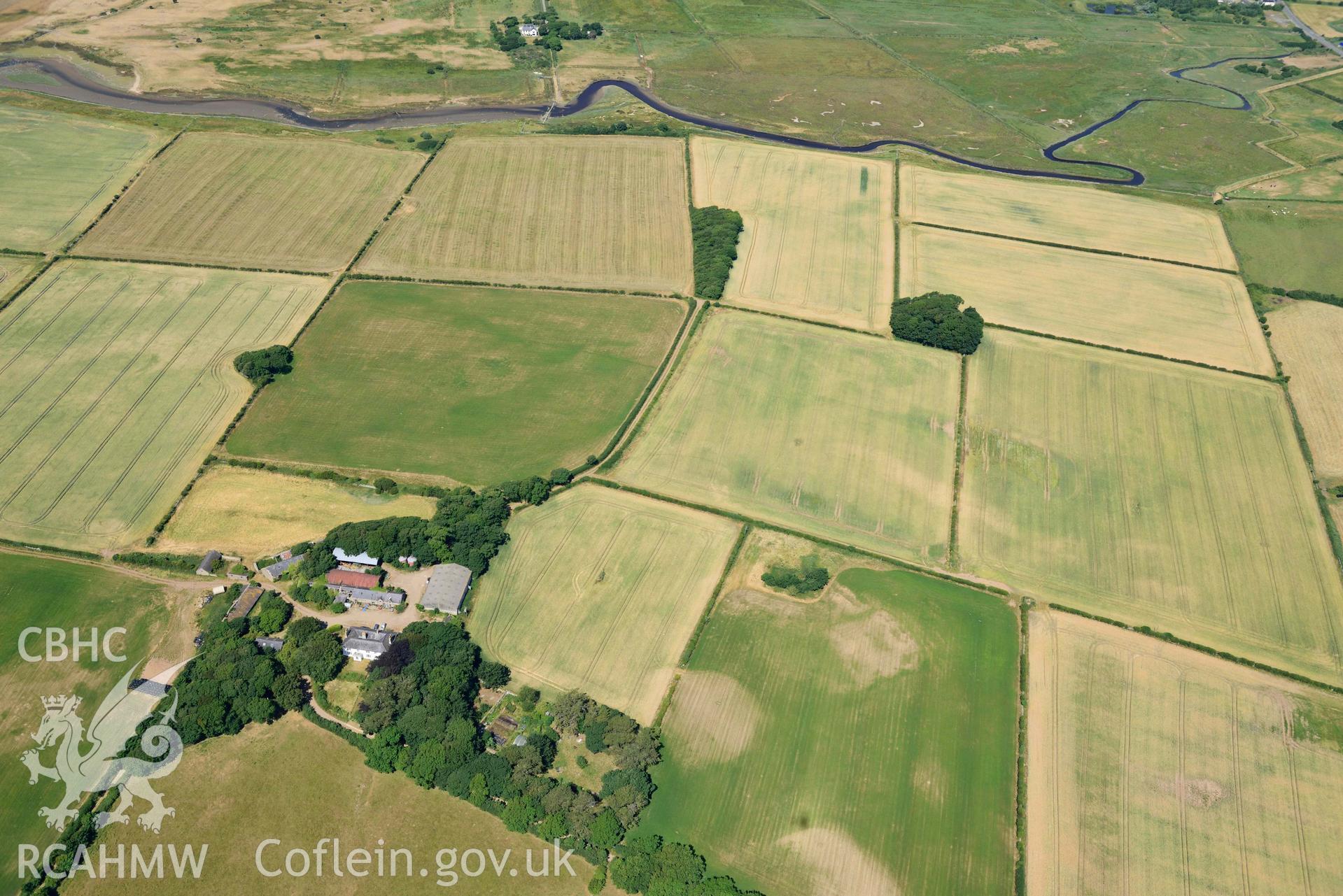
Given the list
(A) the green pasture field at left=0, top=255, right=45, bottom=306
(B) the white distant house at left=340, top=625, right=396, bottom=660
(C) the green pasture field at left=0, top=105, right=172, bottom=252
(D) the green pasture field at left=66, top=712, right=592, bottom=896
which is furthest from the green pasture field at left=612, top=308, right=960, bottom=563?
(C) the green pasture field at left=0, top=105, right=172, bottom=252

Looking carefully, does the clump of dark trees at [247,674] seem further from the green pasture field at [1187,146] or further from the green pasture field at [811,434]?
the green pasture field at [1187,146]

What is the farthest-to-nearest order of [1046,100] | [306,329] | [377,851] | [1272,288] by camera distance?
[1046,100], [1272,288], [306,329], [377,851]

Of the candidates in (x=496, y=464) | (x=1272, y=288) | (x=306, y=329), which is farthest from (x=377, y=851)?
(x=1272, y=288)

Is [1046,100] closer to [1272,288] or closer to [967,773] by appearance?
[1272,288]

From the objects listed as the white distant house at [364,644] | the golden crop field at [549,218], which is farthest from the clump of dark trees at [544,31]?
the white distant house at [364,644]

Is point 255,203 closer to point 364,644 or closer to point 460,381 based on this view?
point 460,381
